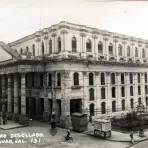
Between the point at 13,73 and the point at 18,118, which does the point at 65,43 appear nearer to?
the point at 13,73

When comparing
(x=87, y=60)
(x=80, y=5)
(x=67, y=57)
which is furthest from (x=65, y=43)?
(x=80, y=5)

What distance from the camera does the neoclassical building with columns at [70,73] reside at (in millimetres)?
30656

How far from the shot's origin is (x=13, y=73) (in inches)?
1262

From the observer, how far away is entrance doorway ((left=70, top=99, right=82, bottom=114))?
31.6 meters

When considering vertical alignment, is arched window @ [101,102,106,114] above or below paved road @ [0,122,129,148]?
above

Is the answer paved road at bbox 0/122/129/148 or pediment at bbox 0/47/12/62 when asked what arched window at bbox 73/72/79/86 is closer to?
paved road at bbox 0/122/129/148

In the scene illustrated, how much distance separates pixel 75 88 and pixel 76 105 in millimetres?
2402

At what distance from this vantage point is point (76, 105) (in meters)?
32.1

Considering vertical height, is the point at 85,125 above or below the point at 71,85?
below

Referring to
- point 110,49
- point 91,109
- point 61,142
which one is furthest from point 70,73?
point 61,142

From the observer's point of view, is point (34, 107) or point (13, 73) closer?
point (13, 73)

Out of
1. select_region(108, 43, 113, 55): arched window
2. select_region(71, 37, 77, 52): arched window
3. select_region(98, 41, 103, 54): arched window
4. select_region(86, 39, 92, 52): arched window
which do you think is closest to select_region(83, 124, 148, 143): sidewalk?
select_region(71, 37, 77, 52): arched window

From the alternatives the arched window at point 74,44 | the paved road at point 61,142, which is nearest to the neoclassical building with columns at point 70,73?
the arched window at point 74,44

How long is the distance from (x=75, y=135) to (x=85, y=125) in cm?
213
